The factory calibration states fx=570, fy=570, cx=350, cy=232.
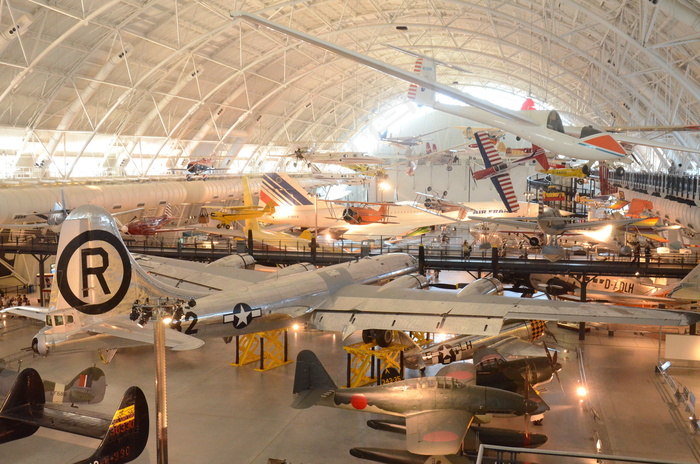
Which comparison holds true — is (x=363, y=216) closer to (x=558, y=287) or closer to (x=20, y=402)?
(x=558, y=287)

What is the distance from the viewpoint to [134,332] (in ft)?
37.5

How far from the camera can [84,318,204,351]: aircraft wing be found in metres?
10.4

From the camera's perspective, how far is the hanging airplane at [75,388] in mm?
14961

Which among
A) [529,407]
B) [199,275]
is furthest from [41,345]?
[529,407]

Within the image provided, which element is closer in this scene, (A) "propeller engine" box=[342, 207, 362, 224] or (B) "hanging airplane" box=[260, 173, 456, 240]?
(B) "hanging airplane" box=[260, 173, 456, 240]

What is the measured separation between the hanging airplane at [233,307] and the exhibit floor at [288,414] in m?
2.57

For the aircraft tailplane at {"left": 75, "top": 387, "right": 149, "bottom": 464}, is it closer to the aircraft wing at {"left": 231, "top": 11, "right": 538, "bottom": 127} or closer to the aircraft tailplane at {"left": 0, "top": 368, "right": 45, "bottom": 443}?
the aircraft tailplane at {"left": 0, "top": 368, "right": 45, "bottom": 443}

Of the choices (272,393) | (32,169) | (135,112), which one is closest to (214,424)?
(272,393)

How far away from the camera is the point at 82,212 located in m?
12.4

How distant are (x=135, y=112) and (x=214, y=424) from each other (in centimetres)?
3138

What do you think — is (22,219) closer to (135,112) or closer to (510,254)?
(135,112)

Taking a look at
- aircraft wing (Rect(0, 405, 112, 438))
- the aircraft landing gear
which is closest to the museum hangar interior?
the aircraft landing gear

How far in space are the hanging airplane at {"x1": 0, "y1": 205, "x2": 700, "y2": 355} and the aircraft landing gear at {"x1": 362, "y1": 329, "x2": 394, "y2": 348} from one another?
37mm

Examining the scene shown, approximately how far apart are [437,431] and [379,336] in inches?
201
